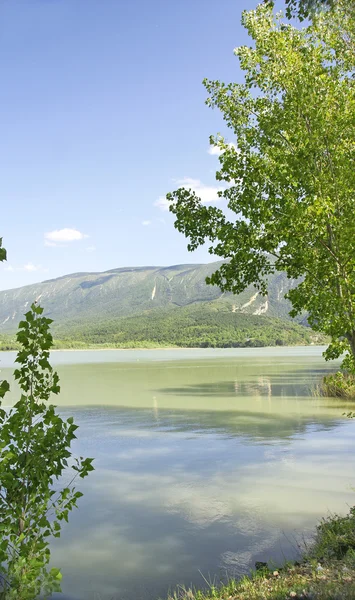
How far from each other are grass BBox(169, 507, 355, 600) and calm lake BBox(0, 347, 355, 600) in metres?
0.67

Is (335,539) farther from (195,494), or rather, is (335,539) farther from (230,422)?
(230,422)

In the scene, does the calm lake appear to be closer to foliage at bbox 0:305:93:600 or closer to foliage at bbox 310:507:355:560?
foliage at bbox 310:507:355:560

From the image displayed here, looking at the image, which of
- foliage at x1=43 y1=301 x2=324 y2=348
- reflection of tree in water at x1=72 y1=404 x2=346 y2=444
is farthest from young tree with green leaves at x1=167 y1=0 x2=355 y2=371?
foliage at x1=43 y1=301 x2=324 y2=348

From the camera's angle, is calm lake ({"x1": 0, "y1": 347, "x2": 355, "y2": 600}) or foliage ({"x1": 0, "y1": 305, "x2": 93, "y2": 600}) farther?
calm lake ({"x1": 0, "y1": 347, "x2": 355, "y2": 600})

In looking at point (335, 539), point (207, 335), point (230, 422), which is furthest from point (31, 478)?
point (207, 335)

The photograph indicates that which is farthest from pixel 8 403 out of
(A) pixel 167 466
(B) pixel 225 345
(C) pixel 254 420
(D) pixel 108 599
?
(B) pixel 225 345

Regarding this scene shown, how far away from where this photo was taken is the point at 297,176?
786 cm

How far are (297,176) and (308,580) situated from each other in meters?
5.26

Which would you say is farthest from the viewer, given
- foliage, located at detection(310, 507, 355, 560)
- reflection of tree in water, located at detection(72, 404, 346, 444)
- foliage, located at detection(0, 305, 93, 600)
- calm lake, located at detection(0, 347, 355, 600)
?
reflection of tree in water, located at detection(72, 404, 346, 444)

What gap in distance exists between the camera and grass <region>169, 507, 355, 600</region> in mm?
5164

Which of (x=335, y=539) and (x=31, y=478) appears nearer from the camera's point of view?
(x=31, y=478)

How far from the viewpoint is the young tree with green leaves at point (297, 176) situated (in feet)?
25.6

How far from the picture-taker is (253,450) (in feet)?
47.8

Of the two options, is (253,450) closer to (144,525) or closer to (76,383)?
(144,525)
